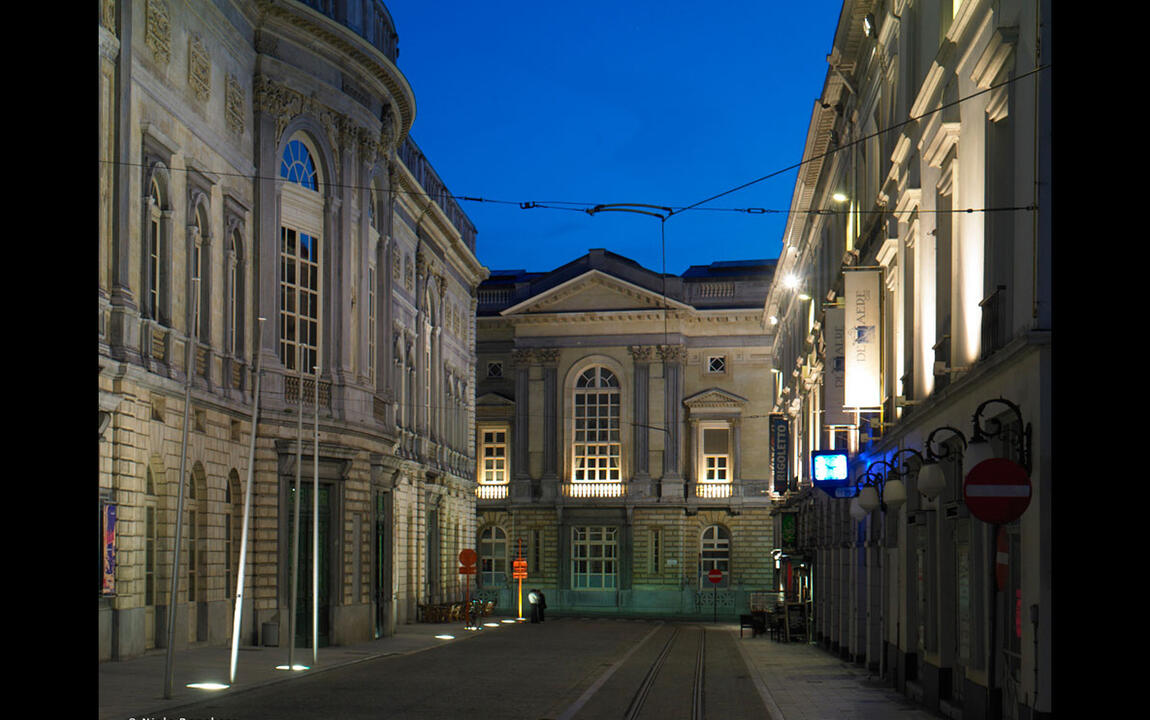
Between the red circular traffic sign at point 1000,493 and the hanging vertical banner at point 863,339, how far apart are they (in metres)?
14.6

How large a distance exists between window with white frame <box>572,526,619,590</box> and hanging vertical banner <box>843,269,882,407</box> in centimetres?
5396

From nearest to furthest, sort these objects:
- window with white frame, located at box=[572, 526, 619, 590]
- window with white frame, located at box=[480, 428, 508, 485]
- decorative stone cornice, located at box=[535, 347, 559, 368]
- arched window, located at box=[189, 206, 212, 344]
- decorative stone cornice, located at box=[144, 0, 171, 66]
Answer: decorative stone cornice, located at box=[144, 0, 171, 66] < arched window, located at box=[189, 206, 212, 344] < window with white frame, located at box=[572, 526, 619, 590] < decorative stone cornice, located at box=[535, 347, 559, 368] < window with white frame, located at box=[480, 428, 508, 485]

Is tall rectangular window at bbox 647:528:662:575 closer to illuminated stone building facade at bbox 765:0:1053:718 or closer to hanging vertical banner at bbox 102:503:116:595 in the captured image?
illuminated stone building facade at bbox 765:0:1053:718

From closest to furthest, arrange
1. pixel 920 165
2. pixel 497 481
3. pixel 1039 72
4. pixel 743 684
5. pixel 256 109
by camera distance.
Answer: pixel 1039 72 → pixel 920 165 → pixel 743 684 → pixel 256 109 → pixel 497 481

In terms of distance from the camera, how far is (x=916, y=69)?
76.9ft

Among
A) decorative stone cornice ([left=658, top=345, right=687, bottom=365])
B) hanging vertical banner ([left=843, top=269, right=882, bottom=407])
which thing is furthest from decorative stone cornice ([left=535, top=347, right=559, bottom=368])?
hanging vertical banner ([left=843, top=269, right=882, bottom=407])

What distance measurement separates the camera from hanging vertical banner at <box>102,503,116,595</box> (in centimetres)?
2541

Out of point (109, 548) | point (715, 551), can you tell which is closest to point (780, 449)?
point (715, 551)

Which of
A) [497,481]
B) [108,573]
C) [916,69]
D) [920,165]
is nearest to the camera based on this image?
[920,165]

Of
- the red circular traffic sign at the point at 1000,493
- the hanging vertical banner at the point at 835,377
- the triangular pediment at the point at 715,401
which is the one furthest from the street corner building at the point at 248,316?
the triangular pediment at the point at 715,401

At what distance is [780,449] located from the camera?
5419 centimetres
